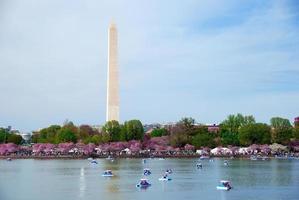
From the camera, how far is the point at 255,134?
64.8 m

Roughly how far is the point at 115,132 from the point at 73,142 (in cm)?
804

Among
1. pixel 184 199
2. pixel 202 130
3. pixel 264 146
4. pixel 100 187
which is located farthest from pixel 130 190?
pixel 202 130

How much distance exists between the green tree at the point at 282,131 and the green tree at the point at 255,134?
0.85m

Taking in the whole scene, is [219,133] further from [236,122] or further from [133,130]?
[133,130]

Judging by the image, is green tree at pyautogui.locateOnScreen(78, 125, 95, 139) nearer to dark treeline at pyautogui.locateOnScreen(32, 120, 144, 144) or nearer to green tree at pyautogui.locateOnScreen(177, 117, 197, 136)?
dark treeline at pyautogui.locateOnScreen(32, 120, 144, 144)

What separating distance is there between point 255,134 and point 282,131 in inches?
125

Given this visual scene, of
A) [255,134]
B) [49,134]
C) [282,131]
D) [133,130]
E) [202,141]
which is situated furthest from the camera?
Answer: [49,134]

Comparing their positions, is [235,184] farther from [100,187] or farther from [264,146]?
[264,146]

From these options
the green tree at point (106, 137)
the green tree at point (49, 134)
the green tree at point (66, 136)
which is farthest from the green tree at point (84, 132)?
the green tree at point (106, 137)

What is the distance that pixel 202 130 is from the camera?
70.1 meters

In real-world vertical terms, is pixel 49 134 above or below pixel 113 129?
above

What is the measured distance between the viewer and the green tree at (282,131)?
65.3 meters

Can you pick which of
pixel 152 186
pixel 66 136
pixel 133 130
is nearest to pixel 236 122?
pixel 133 130

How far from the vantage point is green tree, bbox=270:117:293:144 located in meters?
65.3
